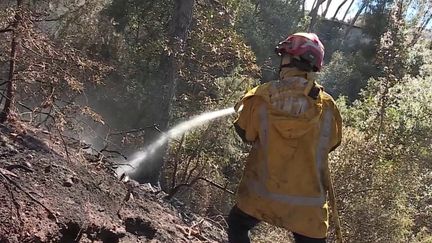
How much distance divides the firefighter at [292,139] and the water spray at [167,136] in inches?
260

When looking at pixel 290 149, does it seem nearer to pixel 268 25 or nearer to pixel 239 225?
pixel 239 225

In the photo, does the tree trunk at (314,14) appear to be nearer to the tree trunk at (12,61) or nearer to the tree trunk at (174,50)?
the tree trunk at (174,50)

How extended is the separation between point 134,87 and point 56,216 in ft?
39.9

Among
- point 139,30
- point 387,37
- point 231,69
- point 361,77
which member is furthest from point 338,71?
point 231,69

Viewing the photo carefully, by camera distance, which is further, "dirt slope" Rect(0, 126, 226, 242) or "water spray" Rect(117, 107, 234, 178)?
"water spray" Rect(117, 107, 234, 178)

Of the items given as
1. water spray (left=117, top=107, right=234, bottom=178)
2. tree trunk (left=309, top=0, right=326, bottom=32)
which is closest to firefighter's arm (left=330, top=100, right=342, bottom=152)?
water spray (left=117, top=107, right=234, bottom=178)

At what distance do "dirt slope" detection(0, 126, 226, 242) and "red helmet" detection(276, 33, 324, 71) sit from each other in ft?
5.37

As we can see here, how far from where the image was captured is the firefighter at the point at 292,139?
9.86 ft

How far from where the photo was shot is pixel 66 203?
3.98 m

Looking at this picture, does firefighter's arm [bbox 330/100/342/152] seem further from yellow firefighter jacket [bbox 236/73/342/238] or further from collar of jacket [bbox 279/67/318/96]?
collar of jacket [bbox 279/67/318/96]

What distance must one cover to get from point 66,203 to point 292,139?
1.77 m

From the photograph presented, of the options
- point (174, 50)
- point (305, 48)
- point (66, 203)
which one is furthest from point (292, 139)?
point (174, 50)

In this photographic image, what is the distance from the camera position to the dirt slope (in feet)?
11.5

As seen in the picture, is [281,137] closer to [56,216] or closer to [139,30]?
[56,216]
